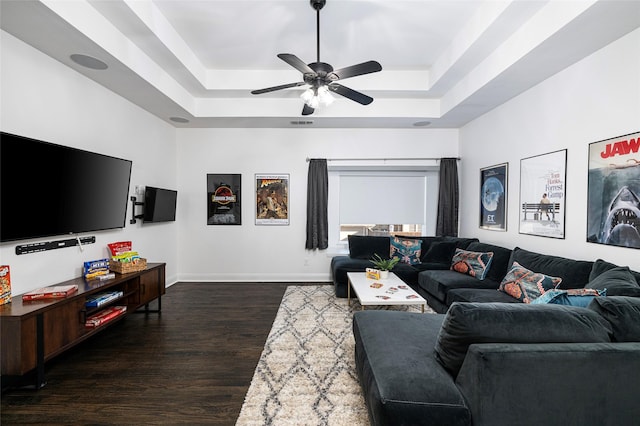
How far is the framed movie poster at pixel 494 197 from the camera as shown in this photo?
13.1 feet

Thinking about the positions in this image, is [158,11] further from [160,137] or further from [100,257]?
[100,257]

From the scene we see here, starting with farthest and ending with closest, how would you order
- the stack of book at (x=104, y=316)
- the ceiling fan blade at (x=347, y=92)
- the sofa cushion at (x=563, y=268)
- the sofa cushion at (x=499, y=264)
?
the sofa cushion at (x=499, y=264) → the ceiling fan blade at (x=347, y=92) → the stack of book at (x=104, y=316) → the sofa cushion at (x=563, y=268)

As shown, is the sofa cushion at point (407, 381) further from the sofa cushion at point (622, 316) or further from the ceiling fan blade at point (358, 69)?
the ceiling fan blade at point (358, 69)

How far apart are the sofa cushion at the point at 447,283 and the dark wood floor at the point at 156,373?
204cm

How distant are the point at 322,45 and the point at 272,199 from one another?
2.69 m

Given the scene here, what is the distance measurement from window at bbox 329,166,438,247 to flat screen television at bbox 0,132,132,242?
11.1 ft

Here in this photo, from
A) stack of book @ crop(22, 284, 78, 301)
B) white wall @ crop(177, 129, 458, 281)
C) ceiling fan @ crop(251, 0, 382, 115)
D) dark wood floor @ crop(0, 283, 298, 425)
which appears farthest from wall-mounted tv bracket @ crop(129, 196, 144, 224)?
ceiling fan @ crop(251, 0, 382, 115)

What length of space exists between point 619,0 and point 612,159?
122cm

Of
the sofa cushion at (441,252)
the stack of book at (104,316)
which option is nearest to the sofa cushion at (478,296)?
the sofa cushion at (441,252)

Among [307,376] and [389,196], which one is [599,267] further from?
[389,196]

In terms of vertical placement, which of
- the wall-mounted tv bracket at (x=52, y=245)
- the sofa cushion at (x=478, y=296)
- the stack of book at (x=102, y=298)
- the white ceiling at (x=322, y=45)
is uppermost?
the white ceiling at (x=322, y=45)

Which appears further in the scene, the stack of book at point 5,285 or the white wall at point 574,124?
the white wall at point 574,124

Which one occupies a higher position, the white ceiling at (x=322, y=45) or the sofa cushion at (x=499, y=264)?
the white ceiling at (x=322, y=45)

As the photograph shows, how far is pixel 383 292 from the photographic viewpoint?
10.8 feet
